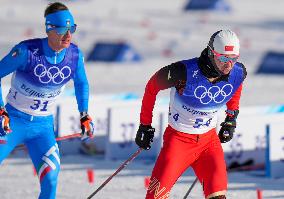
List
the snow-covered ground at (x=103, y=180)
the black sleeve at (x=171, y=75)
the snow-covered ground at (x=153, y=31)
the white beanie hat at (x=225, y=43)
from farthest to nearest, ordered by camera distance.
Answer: the snow-covered ground at (x=153, y=31)
the snow-covered ground at (x=103, y=180)
the black sleeve at (x=171, y=75)
the white beanie hat at (x=225, y=43)

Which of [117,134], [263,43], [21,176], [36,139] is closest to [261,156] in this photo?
[117,134]

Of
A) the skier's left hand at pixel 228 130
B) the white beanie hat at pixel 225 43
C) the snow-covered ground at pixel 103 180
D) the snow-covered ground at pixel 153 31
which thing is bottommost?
the snow-covered ground at pixel 153 31

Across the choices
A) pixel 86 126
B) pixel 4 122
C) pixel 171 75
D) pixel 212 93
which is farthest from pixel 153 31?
pixel 171 75

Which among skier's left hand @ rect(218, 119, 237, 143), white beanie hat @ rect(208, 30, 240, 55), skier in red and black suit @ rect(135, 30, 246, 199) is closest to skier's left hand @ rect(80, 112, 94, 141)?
skier in red and black suit @ rect(135, 30, 246, 199)

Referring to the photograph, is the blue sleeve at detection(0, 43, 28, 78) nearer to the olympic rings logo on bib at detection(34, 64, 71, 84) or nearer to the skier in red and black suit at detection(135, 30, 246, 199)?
the olympic rings logo on bib at detection(34, 64, 71, 84)

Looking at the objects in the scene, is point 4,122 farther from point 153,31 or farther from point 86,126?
point 153,31

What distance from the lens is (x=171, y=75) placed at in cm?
1006

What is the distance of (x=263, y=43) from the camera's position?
1214 inches

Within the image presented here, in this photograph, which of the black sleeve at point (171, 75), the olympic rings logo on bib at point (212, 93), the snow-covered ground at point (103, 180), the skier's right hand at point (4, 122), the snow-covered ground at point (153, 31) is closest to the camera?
the black sleeve at point (171, 75)

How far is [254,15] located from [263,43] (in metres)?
5.95

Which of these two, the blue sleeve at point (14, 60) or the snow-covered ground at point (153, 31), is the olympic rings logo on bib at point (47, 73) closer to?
the blue sleeve at point (14, 60)

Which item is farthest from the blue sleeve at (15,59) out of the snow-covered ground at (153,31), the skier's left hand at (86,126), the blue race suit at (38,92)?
the snow-covered ground at (153,31)

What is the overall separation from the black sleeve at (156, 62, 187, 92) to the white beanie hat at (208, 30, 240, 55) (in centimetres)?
34

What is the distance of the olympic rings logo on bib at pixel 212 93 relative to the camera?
10188mm
